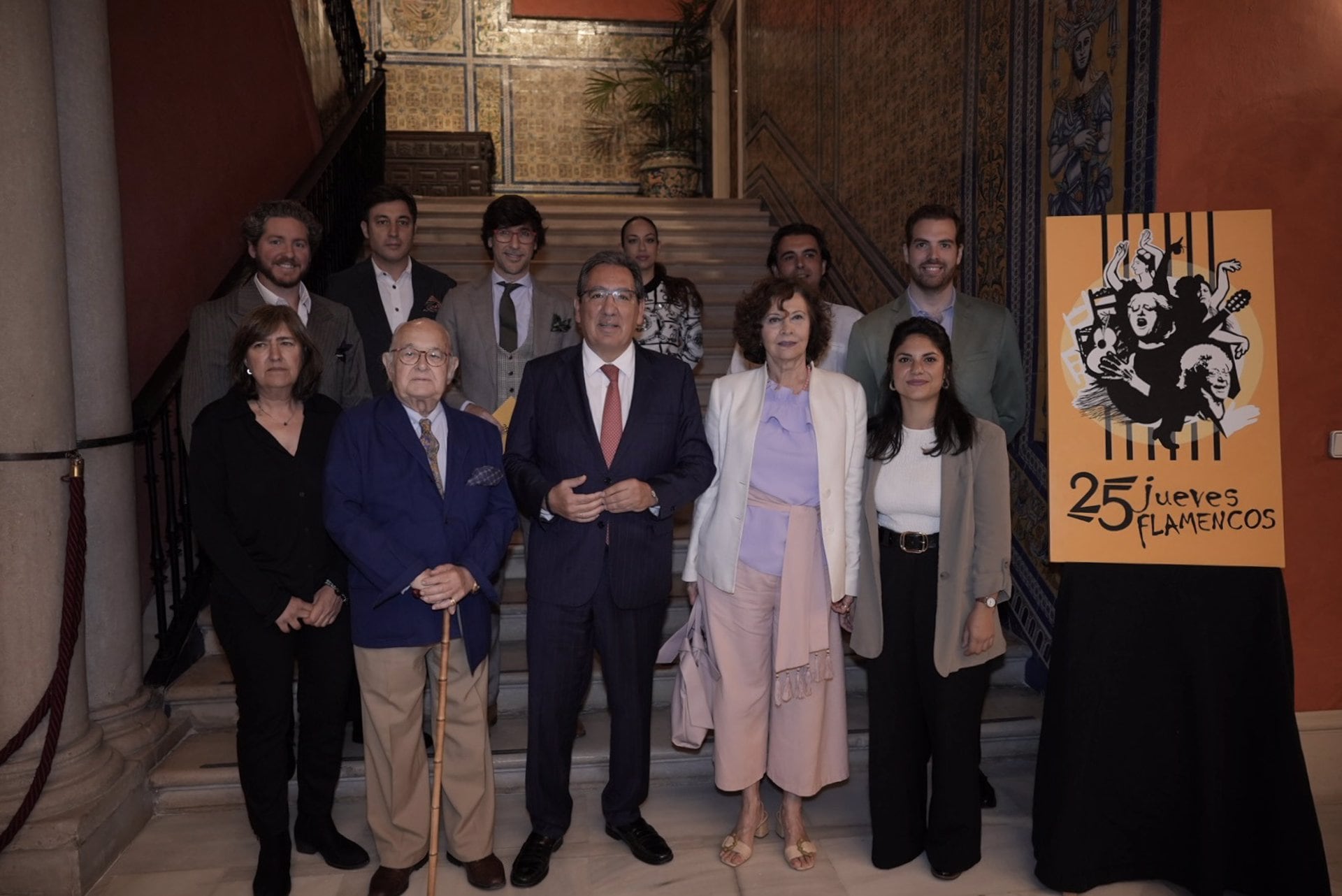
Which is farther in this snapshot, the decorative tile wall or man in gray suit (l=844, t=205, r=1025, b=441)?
the decorative tile wall

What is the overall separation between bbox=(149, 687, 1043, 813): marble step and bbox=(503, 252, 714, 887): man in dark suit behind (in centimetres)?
55

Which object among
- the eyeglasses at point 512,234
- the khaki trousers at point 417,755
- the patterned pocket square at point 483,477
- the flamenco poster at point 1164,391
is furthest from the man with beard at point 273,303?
Answer: the flamenco poster at point 1164,391

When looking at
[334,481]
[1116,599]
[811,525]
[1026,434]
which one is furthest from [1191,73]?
[334,481]

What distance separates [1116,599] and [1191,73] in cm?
183

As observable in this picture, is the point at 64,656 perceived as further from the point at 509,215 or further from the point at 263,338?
the point at 509,215

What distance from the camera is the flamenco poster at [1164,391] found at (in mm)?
2588

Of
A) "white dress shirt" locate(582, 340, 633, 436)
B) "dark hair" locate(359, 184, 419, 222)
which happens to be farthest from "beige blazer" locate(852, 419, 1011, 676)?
"dark hair" locate(359, 184, 419, 222)

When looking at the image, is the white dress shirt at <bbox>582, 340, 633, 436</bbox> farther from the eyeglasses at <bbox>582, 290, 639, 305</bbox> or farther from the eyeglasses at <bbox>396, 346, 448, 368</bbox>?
the eyeglasses at <bbox>396, 346, 448, 368</bbox>

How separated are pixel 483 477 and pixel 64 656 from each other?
4.37 feet

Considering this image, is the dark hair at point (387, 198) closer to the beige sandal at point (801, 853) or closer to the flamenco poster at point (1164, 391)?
the flamenco poster at point (1164, 391)

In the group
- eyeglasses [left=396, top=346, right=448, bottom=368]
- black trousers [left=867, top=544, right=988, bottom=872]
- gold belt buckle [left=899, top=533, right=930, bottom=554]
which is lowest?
black trousers [left=867, top=544, right=988, bottom=872]

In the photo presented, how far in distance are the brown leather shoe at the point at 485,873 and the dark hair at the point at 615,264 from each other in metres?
1.70

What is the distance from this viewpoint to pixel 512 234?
11.0 ft

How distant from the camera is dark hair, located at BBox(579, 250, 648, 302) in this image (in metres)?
2.69
